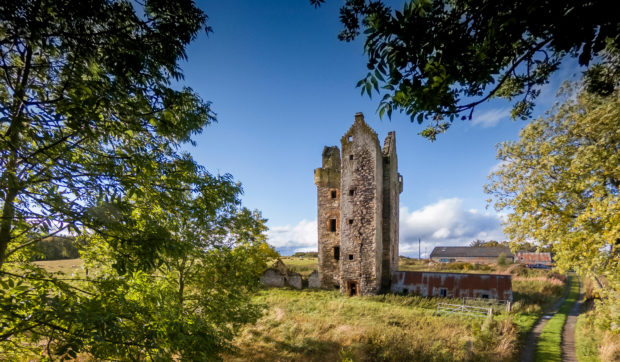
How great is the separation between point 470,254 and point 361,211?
59413mm

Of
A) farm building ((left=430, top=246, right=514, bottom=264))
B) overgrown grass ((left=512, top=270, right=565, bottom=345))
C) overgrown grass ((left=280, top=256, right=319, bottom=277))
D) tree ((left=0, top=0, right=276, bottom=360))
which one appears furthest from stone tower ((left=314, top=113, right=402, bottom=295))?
farm building ((left=430, top=246, right=514, bottom=264))

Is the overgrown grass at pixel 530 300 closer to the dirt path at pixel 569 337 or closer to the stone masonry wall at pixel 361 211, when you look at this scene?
the dirt path at pixel 569 337

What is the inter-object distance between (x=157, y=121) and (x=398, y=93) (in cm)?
414

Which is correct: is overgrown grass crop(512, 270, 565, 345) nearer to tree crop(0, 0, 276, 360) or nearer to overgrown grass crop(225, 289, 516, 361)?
overgrown grass crop(225, 289, 516, 361)

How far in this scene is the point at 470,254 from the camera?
214ft

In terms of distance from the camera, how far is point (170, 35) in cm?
443

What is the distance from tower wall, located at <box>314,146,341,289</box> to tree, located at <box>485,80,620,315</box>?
564 inches

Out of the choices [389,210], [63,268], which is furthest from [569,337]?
[63,268]

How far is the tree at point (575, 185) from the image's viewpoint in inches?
245

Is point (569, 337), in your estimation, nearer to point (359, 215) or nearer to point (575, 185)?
point (575, 185)

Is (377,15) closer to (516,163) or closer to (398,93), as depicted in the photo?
(398,93)

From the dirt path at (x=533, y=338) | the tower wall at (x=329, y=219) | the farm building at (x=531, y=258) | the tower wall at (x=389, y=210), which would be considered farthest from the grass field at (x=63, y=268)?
the farm building at (x=531, y=258)

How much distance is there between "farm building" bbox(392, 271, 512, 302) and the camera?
19000 millimetres

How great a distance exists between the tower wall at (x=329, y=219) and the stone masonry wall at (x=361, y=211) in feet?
6.16
